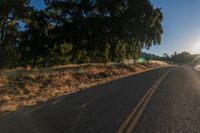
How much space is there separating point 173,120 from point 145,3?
35708 mm

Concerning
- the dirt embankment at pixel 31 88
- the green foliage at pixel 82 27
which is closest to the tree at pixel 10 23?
the green foliage at pixel 82 27

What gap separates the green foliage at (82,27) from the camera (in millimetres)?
37031

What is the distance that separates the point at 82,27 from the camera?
40094 millimetres

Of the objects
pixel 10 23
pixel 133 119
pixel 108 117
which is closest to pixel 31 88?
pixel 108 117

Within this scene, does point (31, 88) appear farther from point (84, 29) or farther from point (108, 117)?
point (84, 29)

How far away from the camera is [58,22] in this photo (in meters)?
43.3

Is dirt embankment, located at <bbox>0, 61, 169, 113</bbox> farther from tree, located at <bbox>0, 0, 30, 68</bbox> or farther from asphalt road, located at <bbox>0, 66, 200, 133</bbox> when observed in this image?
tree, located at <bbox>0, 0, 30, 68</bbox>

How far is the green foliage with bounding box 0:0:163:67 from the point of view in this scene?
37.0m

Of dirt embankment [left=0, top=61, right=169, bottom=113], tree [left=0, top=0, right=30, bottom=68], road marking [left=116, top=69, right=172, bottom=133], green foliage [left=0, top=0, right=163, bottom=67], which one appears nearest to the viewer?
road marking [left=116, top=69, right=172, bottom=133]

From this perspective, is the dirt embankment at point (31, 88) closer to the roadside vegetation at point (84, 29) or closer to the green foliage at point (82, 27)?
the roadside vegetation at point (84, 29)

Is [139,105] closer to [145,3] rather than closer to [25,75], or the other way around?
[25,75]

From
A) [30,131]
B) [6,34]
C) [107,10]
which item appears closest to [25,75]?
[30,131]

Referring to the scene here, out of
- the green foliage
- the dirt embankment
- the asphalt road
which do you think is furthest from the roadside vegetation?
the asphalt road

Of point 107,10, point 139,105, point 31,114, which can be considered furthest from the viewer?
point 107,10
